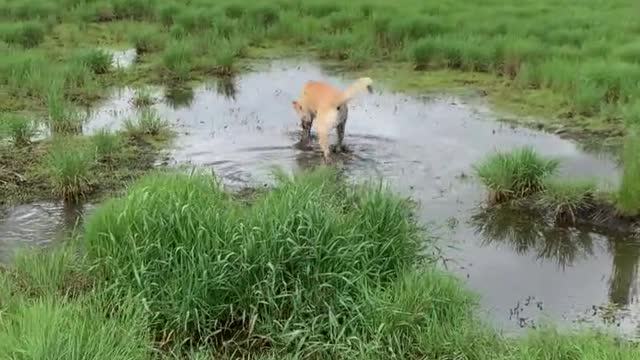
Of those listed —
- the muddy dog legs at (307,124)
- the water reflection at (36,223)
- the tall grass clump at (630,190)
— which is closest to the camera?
the water reflection at (36,223)

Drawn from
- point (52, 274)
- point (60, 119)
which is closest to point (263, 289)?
point (52, 274)

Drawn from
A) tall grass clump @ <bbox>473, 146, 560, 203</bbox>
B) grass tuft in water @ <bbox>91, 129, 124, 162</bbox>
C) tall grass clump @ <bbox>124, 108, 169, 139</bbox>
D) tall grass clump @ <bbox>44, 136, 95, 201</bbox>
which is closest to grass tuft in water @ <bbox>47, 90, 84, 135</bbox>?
tall grass clump @ <bbox>124, 108, 169, 139</bbox>

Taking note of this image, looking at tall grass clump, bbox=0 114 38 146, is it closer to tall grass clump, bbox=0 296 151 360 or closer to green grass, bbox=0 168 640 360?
green grass, bbox=0 168 640 360

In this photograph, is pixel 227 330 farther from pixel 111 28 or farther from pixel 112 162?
pixel 111 28

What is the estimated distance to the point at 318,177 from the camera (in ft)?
22.5

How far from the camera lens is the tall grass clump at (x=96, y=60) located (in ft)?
41.1

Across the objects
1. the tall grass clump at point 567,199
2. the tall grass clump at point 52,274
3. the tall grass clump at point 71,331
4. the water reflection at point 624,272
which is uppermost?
the tall grass clump at point 71,331

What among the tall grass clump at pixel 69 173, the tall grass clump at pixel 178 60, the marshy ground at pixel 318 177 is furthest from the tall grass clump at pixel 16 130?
the tall grass clump at pixel 178 60

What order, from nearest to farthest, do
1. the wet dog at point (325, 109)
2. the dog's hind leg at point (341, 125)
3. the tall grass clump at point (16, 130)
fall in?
1. the wet dog at point (325, 109)
2. the dog's hind leg at point (341, 125)
3. the tall grass clump at point (16, 130)

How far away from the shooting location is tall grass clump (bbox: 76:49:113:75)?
1251cm

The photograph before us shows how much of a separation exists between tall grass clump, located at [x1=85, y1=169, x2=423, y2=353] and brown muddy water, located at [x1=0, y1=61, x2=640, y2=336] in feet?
3.17

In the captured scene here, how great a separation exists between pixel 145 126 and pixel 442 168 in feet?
11.1

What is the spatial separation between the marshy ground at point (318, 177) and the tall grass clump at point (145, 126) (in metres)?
0.03

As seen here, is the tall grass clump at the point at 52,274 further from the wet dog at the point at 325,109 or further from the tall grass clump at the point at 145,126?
the tall grass clump at the point at 145,126
